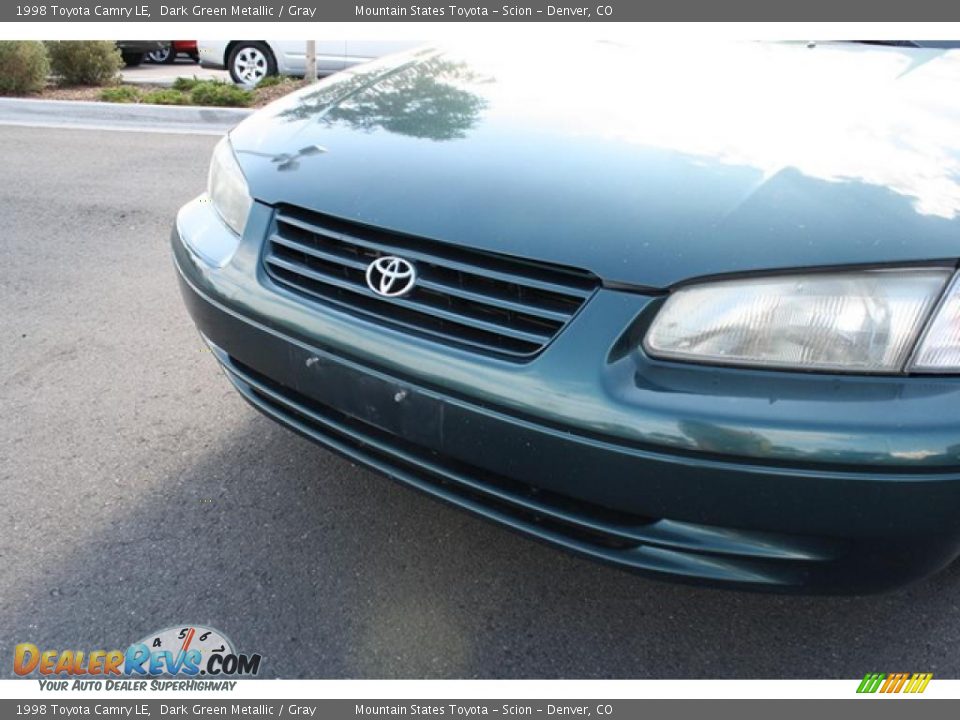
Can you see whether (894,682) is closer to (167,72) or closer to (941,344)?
(941,344)

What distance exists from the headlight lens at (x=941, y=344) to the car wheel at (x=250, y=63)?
898cm

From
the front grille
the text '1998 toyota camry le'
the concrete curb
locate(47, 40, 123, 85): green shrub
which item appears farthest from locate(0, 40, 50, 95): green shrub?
the front grille

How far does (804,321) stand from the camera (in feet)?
4.47

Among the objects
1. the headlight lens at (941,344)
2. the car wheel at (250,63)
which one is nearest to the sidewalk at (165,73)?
the car wheel at (250,63)

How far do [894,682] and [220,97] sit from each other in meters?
7.51

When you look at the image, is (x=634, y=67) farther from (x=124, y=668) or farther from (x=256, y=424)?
(x=124, y=668)

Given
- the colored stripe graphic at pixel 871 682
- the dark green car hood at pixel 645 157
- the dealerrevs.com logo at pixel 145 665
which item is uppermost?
the dark green car hood at pixel 645 157

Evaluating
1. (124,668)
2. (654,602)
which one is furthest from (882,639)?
(124,668)

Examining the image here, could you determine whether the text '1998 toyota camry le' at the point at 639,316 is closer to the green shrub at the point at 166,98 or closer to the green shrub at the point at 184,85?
the green shrub at the point at 166,98

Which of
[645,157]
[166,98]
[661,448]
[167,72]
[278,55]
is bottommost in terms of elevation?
[167,72]

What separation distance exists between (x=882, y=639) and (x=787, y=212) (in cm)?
106

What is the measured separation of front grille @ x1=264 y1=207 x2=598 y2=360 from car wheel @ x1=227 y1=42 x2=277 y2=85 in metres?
8.18

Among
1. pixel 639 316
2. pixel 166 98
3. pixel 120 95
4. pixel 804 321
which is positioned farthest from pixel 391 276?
pixel 120 95

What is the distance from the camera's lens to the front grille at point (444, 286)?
4.82ft
